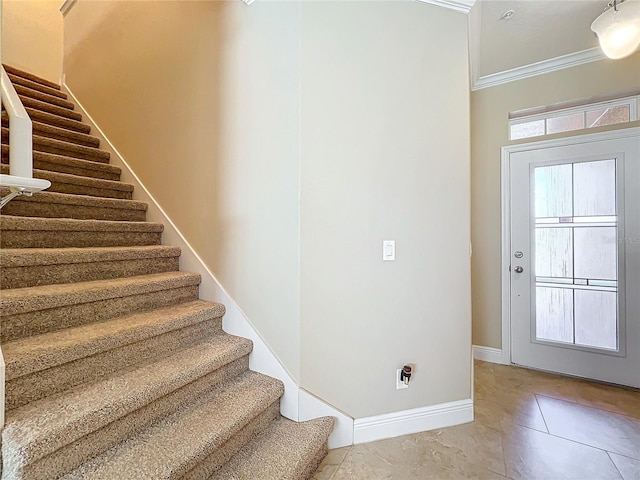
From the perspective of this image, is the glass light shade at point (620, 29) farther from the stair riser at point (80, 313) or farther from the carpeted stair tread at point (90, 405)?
the stair riser at point (80, 313)

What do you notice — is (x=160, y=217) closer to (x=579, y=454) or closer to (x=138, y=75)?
(x=138, y=75)

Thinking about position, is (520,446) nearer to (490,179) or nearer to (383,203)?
(383,203)

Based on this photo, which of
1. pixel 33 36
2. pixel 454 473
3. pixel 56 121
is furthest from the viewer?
pixel 33 36

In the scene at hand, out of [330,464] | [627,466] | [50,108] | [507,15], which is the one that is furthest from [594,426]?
[50,108]

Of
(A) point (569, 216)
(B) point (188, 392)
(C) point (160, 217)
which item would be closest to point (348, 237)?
(B) point (188, 392)

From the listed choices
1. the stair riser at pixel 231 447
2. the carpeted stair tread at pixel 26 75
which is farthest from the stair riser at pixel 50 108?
the stair riser at pixel 231 447

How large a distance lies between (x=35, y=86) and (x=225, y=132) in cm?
277

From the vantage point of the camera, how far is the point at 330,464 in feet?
5.07

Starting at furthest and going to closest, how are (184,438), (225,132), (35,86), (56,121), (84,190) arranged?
(35,86) → (56,121) → (84,190) → (225,132) → (184,438)

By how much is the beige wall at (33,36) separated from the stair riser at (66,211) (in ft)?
9.72

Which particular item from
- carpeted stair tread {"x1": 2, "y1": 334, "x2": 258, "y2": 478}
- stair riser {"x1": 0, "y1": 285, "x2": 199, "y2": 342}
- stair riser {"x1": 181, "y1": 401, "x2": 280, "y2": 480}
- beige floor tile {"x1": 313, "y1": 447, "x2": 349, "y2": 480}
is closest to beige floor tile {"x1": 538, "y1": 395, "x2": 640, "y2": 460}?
beige floor tile {"x1": 313, "y1": 447, "x2": 349, "y2": 480}

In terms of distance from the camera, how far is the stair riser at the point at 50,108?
9.01ft

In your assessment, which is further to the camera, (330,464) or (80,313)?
(330,464)

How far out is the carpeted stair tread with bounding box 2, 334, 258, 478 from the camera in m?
0.90
